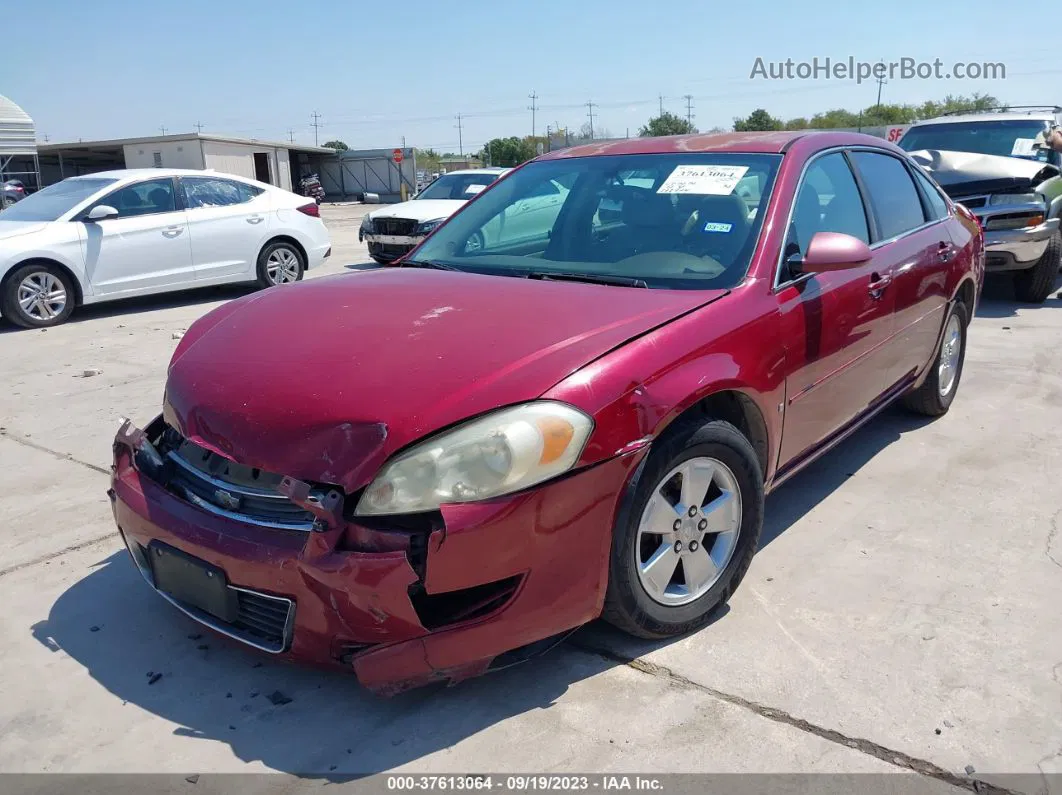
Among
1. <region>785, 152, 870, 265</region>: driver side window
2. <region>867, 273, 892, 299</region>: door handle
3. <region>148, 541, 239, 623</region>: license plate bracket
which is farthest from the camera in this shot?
<region>867, 273, 892, 299</region>: door handle

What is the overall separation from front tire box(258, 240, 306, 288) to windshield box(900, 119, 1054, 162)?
7335mm

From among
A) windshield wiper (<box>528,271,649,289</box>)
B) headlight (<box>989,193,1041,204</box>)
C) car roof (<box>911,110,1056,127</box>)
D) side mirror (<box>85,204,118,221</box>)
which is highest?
car roof (<box>911,110,1056,127</box>)

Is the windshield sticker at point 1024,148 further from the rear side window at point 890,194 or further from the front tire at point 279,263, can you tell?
the front tire at point 279,263

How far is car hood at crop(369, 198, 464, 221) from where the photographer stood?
500 inches

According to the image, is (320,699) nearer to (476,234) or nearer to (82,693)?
(82,693)

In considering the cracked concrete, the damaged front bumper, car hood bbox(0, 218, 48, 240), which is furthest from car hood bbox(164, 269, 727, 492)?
car hood bbox(0, 218, 48, 240)

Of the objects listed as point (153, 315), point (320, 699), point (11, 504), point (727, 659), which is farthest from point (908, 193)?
point (153, 315)

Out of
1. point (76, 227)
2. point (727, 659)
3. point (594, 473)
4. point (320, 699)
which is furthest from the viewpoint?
point (76, 227)

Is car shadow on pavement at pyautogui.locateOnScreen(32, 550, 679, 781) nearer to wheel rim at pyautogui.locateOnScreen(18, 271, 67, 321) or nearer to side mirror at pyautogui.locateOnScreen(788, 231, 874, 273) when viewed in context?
side mirror at pyautogui.locateOnScreen(788, 231, 874, 273)

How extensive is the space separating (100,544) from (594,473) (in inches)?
95.8

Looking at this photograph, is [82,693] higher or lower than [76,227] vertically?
lower

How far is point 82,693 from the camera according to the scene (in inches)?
106

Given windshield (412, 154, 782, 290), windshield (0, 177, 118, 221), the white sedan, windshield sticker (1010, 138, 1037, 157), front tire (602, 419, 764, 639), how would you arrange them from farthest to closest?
windshield sticker (1010, 138, 1037, 157), windshield (0, 177, 118, 221), the white sedan, windshield (412, 154, 782, 290), front tire (602, 419, 764, 639)

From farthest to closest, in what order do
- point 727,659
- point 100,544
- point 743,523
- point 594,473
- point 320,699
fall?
point 100,544, point 743,523, point 727,659, point 320,699, point 594,473
